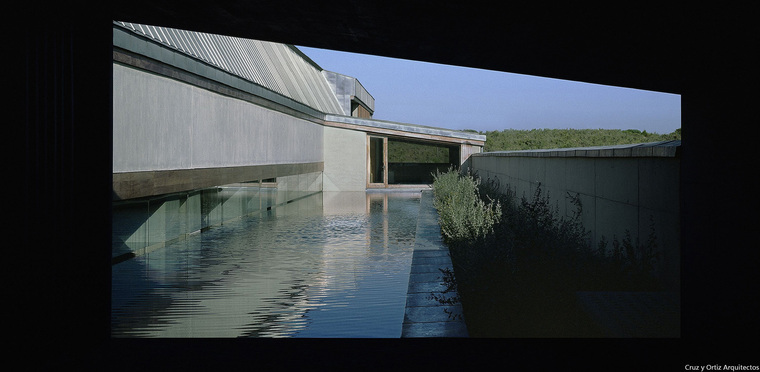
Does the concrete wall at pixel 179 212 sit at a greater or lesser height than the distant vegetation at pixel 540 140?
lesser

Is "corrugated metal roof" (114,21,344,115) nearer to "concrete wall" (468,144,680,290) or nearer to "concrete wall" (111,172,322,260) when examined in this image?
"concrete wall" (111,172,322,260)

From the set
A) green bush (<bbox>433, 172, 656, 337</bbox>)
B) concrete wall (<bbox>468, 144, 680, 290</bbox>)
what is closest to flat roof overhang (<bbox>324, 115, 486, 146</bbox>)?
concrete wall (<bbox>468, 144, 680, 290</bbox>)

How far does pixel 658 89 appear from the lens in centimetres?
533

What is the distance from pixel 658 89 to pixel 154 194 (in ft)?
21.2

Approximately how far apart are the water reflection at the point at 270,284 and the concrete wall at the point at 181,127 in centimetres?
135

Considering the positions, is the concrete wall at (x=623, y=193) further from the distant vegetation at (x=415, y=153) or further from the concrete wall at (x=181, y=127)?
the distant vegetation at (x=415, y=153)

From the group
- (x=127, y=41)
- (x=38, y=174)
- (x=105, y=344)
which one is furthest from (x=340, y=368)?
(x=127, y=41)

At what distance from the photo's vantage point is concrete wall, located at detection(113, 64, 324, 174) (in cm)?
790

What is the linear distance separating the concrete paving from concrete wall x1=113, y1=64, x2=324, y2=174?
3.86 metres

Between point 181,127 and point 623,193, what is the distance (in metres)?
6.57

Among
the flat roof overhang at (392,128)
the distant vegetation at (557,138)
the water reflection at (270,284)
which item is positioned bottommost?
the water reflection at (270,284)

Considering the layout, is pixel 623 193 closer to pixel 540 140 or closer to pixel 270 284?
pixel 270 284

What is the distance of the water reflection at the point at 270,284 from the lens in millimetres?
5355

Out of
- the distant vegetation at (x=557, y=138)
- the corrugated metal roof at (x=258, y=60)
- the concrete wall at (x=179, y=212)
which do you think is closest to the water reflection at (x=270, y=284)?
the concrete wall at (x=179, y=212)
